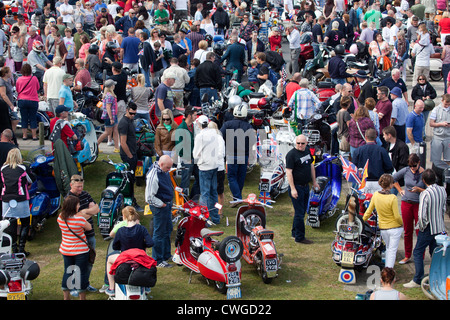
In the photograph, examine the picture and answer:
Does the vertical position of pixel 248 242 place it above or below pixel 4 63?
below

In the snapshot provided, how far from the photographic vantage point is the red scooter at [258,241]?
10.2m

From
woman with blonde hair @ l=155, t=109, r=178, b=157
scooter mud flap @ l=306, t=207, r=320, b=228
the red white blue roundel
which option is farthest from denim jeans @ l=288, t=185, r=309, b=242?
woman with blonde hair @ l=155, t=109, r=178, b=157

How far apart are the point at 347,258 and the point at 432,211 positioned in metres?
1.41

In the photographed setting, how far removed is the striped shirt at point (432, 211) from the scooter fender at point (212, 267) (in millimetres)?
2904

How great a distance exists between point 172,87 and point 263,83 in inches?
97.5

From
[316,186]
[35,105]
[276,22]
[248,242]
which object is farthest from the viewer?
[276,22]

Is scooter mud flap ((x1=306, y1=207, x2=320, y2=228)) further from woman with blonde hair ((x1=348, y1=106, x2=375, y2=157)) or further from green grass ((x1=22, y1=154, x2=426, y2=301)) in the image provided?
woman with blonde hair ((x1=348, y1=106, x2=375, y2=157))

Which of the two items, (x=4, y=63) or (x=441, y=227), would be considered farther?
(x=4, y=63)

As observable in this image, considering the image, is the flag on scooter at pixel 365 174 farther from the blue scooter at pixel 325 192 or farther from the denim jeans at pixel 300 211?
the denim jeans at pixel 300 211

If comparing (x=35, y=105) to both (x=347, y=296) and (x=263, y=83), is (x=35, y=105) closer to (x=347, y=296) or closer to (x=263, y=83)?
(x=263, y=83)

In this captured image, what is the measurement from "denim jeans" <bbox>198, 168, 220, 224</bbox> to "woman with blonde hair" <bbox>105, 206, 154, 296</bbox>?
2885mm

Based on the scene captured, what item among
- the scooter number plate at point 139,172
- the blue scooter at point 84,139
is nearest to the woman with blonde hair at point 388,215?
the scooter number plate at point 139,172

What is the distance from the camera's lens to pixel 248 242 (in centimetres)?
1088

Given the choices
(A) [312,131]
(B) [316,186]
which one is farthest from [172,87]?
(B) [316,186]
